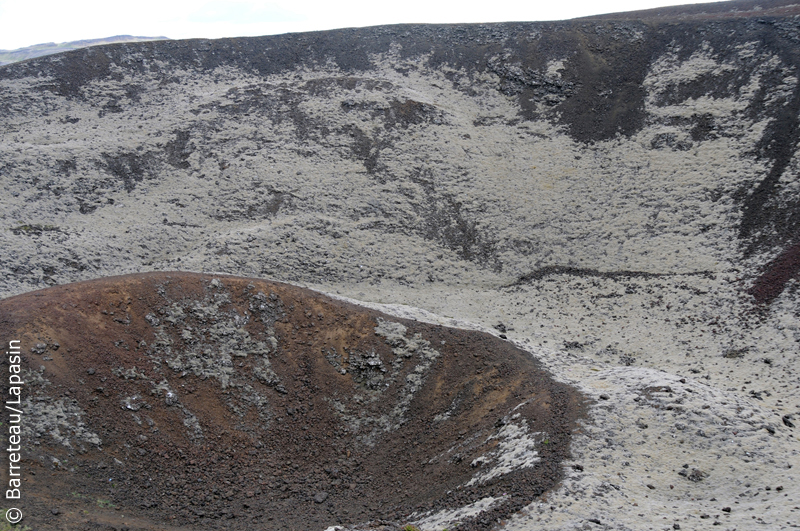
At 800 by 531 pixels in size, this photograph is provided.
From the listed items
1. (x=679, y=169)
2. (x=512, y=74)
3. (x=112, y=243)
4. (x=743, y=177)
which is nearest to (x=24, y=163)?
(x=112, y=243)

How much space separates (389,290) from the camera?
28.7 meters

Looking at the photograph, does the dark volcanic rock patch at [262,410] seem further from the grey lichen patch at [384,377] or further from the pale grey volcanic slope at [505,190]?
the pale grey volcanic slope at [505,190]

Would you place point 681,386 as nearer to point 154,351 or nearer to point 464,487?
point 464,487

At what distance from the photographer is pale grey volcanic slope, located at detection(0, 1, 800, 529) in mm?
20562

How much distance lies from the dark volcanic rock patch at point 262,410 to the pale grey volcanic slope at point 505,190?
263cm

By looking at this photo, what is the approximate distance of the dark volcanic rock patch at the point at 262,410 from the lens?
14.0 metres

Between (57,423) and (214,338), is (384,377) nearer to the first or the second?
(214,338)

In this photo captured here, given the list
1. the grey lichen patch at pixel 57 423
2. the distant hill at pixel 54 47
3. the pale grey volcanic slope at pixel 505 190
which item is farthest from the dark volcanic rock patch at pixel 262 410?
the distant hill at pixel 54 47

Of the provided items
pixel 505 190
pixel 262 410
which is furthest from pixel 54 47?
pixel 262 410

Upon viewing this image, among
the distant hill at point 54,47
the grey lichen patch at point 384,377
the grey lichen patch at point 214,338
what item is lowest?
the grey lichen patch at point 384,377

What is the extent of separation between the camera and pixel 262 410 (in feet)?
58.5

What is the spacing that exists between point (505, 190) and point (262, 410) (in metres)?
23.8

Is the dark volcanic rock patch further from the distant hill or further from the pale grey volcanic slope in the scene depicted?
the distant hill

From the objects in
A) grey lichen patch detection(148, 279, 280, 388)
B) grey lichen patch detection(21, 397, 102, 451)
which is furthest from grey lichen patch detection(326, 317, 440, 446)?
grey lichen patch detection(21, 397, 102, 451)
